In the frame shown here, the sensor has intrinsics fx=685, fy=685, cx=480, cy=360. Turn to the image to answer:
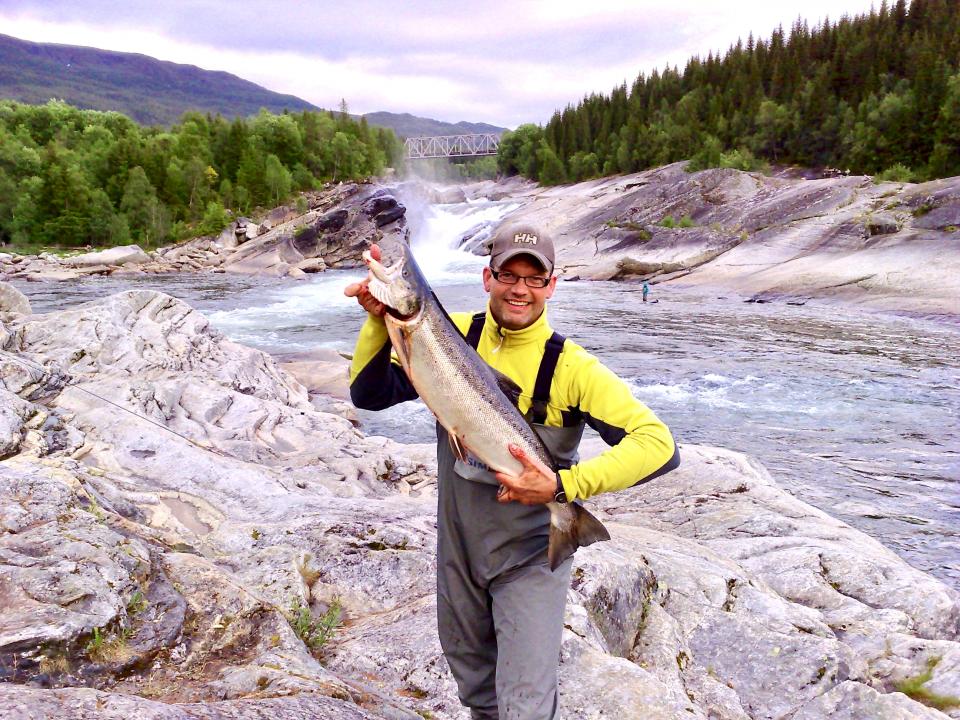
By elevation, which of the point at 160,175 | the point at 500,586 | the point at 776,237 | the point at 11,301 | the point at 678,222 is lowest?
the point at 500,586

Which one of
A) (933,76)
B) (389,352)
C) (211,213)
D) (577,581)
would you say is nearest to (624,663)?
(577,581)

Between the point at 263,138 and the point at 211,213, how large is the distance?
86.1ft

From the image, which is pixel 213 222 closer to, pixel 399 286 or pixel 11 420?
pixel 11 420

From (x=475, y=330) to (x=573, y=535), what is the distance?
1.11m

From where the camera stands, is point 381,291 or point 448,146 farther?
point 448,146

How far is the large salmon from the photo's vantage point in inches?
120

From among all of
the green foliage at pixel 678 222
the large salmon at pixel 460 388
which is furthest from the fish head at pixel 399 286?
the green foliage at pixel 678 222

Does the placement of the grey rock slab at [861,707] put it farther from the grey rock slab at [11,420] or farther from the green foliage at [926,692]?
the grey rock slab at [11,420]

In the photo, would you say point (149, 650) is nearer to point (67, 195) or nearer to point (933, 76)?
point (933, 76)

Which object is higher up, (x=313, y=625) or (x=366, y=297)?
(x=366, y=297)

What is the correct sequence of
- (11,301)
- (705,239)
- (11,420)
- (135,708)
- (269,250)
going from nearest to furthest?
(135,708), (11,420), (11,301), (705,239), (269,250)

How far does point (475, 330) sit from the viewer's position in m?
3.48

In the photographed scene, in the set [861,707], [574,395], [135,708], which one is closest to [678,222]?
[861,707]

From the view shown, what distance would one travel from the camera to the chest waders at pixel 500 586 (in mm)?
3057
